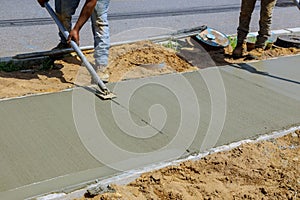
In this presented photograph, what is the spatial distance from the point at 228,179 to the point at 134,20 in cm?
598

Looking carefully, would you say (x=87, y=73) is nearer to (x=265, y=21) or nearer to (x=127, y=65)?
(x=127, y=65)

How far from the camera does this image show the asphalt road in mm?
6594

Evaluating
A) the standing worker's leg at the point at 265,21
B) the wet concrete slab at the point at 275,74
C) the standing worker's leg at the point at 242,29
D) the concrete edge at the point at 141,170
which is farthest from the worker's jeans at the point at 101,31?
the standing worker's leg at the point at 265,21

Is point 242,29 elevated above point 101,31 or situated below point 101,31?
below

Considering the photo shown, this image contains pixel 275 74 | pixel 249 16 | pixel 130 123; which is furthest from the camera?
pixel 249 16

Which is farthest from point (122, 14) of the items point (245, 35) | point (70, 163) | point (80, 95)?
point (70, 163)

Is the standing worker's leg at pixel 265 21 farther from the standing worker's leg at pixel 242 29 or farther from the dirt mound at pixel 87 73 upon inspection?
the dirt mound at pixel 87 73

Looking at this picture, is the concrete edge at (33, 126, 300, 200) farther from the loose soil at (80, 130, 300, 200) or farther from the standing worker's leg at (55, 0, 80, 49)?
the standing worker's leg at (55, 0, 80, 49)

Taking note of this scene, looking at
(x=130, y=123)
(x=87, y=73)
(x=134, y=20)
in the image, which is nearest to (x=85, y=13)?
(x=87, y=73)

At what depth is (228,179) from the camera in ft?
9.73

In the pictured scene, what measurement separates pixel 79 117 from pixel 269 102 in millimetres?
1874

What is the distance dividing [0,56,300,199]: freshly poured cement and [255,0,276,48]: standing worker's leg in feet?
3.86

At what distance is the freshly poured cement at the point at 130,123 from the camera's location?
2.97 meters

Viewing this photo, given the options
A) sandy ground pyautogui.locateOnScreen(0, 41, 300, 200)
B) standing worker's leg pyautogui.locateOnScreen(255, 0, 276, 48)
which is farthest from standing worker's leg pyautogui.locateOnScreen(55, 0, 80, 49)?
standing worker's leg pyautogui.locateOnScreen(255, 0, 276, 48)
